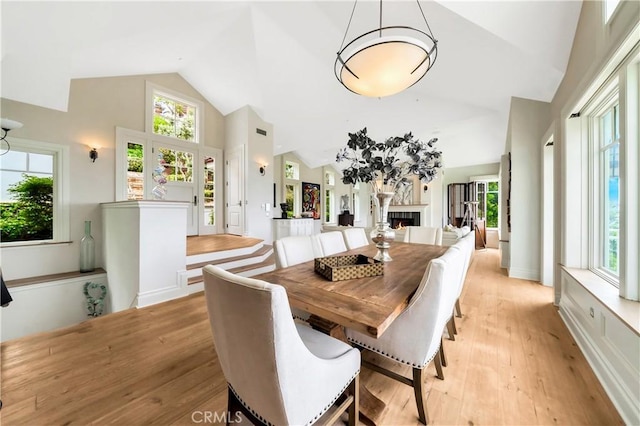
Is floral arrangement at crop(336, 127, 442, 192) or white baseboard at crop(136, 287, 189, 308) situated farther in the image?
white baseboard at crop(136, 287, 189, 308)

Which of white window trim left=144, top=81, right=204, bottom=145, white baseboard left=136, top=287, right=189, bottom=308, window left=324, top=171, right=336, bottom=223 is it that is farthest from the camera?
Result: window left=324, top=171, right=336, bottom=223

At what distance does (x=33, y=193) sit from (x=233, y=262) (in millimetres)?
2983

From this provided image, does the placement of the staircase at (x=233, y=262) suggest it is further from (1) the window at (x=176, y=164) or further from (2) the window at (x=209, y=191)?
(1) the window at (x=176, y=164)

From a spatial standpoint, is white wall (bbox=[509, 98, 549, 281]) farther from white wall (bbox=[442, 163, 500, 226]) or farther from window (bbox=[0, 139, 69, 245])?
window (bbox=[0, 139, 69, 245])

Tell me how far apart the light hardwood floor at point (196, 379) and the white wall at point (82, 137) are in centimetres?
223

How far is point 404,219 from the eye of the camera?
9.01m

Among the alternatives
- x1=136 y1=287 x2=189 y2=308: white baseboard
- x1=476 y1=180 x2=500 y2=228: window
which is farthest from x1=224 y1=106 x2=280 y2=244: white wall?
x1=476 y1=180 x2=500 y2=228: window

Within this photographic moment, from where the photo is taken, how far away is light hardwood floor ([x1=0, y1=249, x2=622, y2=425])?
1.26 meters

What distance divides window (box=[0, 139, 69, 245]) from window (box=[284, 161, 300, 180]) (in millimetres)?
4923

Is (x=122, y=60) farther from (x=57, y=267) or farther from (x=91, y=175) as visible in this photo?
(x=57, y=267)

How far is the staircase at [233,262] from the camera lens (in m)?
3.17

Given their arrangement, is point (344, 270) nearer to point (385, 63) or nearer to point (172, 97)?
point (385, 63)

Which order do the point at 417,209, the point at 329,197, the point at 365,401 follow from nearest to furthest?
1. the point at 365,401
2. the point at 417,209
3. the point at 329,197

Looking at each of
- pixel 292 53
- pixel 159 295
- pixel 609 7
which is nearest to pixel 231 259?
pixel 159 295
